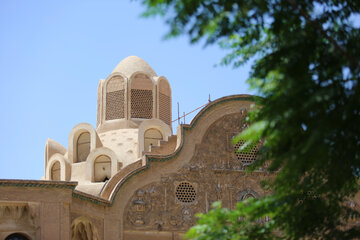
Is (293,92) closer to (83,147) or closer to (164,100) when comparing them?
(83,147)

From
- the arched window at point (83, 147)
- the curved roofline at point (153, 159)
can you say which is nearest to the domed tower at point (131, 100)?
the arched window at point (83, 147)

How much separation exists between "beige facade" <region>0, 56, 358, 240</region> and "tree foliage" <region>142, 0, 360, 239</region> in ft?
25.0

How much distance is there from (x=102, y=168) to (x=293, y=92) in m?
15.3

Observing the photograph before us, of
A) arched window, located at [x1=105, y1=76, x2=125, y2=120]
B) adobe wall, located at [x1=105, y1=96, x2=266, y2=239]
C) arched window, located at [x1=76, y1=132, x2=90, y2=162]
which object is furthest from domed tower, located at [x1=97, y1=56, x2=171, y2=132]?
adobe wall, located at [x1=105, y1=96, x2=266, y2=239]

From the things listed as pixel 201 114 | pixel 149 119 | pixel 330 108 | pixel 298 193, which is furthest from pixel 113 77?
pixel 330 108

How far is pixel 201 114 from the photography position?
20562 millimetres

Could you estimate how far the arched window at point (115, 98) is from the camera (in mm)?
26344

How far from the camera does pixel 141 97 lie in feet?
86.8

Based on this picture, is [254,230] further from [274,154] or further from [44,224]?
[44,224]

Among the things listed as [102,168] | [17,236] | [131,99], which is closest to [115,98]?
[131,99]

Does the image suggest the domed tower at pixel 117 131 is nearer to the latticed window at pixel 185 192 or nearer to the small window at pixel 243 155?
the latticed window at pixel 185 192

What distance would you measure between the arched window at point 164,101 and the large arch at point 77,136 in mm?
3526

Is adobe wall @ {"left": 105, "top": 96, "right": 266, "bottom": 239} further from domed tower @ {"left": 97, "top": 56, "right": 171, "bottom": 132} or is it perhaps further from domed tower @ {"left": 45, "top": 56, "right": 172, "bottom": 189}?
domed tower @ {"left": 97, "top": 56, "right": 171, "bottom": 132}

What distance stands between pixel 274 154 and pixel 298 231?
140cm
